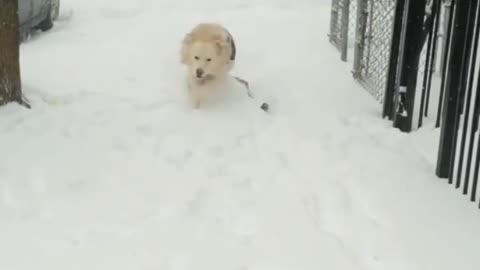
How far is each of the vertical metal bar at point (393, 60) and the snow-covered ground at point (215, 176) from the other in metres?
0.16

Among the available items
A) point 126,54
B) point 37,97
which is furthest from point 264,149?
point 126,54

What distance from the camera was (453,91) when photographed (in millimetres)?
4758

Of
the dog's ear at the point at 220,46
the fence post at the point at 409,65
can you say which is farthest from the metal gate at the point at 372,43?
the dog's ear at the point at 220,46

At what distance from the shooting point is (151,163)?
16.4 ft

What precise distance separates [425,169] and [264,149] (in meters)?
1.16

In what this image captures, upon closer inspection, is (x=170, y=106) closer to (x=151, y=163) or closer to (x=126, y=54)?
(x=151, y=163)

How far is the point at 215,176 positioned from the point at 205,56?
1.43 meters

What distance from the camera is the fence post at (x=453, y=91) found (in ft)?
15.1

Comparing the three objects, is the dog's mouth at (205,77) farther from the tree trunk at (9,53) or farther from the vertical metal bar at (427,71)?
the vertical metal bar at (427,71)

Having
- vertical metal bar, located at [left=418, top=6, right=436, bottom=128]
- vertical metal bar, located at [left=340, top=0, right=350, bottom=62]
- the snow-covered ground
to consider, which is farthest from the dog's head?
vertical metal bar, located at [left=340, top=0, right=350, bottom=62]

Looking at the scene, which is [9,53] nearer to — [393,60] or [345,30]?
[393,60]

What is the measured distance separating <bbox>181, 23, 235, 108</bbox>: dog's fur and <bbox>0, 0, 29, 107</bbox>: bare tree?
1.38 metres

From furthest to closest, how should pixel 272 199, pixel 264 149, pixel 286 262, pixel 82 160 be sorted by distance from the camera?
pixel 264 149
pixel 82 160
pixel 272 199
pixel 286 262

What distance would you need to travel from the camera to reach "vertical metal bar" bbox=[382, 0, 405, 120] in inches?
229
